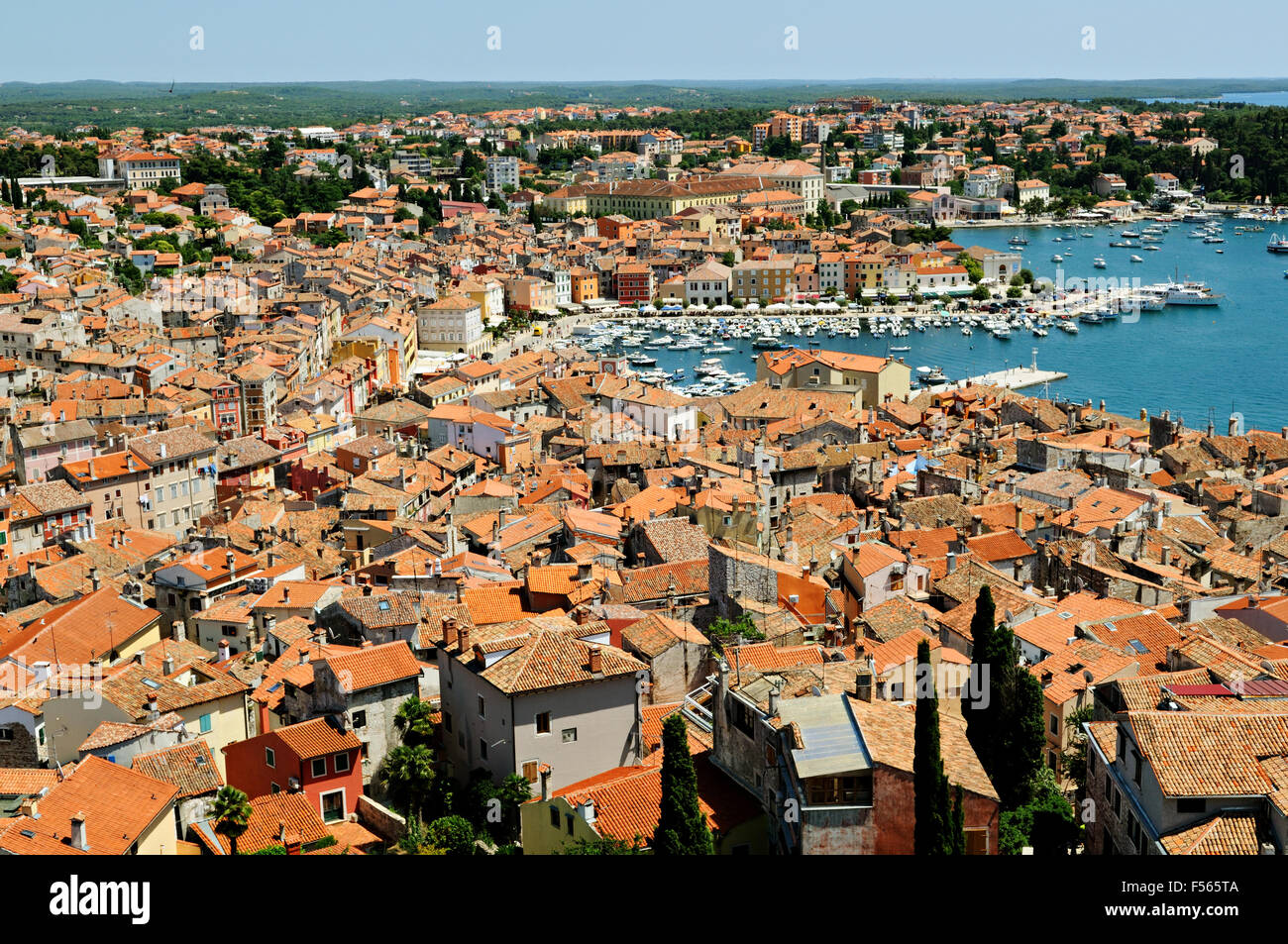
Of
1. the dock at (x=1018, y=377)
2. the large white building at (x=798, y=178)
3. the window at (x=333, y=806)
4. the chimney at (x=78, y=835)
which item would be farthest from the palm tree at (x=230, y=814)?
the large white building at (x=798, y=178)

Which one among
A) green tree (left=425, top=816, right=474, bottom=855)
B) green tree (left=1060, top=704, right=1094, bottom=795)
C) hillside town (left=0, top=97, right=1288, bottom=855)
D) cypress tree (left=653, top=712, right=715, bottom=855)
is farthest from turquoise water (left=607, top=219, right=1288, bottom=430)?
cypress tree (left=653, top=712, right=715, bottom=855)

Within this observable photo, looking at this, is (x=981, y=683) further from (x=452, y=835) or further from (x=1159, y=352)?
(x=1159, y=352)

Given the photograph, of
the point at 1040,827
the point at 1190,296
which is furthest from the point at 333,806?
the point at 1190,296

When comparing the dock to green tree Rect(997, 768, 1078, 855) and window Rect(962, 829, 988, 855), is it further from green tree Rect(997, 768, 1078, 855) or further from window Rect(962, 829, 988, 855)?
window Rect(962, 829, 988, 855)

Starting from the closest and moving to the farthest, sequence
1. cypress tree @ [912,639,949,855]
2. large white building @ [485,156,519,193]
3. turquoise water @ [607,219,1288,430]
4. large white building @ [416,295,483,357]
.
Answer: cypress tree @ [912,639,949,855]
turquoise water @ [607,219,1288,430]
large white building @ [416,295,483,357]
large white building @ [485,156,519,193]

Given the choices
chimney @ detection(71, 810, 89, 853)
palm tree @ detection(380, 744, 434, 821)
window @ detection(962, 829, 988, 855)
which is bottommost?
palm tree @ detection(380, 744, 434, 821)

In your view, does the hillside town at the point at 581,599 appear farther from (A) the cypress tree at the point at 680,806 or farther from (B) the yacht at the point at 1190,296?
(B) the yacht at the point at 1190,296

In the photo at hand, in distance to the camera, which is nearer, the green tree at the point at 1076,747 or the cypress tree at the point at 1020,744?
the green tree at the point at 1076,747
